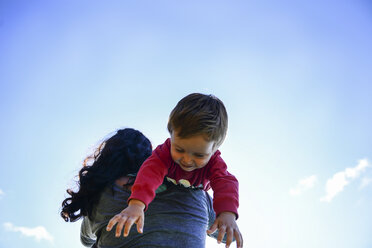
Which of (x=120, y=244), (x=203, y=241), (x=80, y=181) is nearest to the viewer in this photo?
(x=120, y=244)

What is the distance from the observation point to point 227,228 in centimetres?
161

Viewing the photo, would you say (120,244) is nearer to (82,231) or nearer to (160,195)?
(160,195)

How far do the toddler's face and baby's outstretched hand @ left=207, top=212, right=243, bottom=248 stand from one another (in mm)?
338

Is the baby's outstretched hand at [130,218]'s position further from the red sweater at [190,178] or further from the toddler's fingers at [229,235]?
the toddler's fingers at [229,235]

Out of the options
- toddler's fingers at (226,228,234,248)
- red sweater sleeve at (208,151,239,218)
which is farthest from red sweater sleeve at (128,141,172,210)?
toddler's fingers at (226,228,234,248)

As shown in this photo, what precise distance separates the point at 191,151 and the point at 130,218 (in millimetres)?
536

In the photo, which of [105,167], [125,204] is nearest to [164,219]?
[125,204]

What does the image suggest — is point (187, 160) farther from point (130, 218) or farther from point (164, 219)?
point (130, 218)

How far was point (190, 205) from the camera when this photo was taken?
193 cm

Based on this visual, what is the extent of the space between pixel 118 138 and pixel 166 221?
911 mm

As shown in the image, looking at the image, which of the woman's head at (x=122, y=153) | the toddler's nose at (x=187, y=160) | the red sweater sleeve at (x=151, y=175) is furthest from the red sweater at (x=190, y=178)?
the woman's head at (x=122, y=153)

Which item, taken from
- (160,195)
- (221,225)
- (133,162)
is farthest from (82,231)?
(221,225)

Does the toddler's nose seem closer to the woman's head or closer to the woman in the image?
the woman

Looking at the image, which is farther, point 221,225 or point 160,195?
point 160,195
